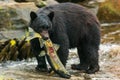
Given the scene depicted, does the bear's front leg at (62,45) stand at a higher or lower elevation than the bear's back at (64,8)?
lower

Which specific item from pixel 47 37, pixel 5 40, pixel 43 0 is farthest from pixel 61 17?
pixel 43 0

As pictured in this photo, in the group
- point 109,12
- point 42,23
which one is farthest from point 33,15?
point 109,12

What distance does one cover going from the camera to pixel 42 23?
875 centimetres

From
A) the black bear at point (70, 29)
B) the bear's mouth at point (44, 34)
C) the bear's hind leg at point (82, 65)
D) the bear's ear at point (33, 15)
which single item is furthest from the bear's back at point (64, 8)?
the bear's hind leg at point (82, 65)

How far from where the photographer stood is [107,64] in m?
11.4

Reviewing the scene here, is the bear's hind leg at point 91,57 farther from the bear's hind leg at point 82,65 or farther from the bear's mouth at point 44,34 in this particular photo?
the bear's mouth at point 44,34

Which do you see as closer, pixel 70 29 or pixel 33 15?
pixel 33 15

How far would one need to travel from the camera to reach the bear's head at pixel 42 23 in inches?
344

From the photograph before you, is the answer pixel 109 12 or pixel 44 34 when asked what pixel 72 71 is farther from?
pixel 109 12

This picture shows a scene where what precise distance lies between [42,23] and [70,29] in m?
1.24

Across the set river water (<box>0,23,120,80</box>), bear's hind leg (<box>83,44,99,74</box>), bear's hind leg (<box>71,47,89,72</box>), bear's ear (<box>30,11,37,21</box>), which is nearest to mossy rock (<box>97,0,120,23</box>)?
river water (<box>0,23,120,80</box>)

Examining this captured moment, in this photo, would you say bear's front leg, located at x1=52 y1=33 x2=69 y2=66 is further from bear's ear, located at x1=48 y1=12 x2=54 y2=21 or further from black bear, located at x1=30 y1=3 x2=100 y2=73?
bear's ear, located at x1=48 y1=12 x2=54 y2=21

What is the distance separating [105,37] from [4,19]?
4.10 m

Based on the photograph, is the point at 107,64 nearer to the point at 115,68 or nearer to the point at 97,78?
the point at 115,68
